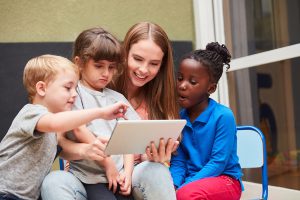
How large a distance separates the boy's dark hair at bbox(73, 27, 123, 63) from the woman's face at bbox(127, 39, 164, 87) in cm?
12

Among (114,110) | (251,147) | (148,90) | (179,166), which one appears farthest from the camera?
(251,147)

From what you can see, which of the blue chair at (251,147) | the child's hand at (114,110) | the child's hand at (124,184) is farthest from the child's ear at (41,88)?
the blue chair at (251,147)

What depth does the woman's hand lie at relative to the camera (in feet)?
3.91

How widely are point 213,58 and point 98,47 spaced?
20.2 inches

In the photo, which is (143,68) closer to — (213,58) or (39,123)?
(213,58)

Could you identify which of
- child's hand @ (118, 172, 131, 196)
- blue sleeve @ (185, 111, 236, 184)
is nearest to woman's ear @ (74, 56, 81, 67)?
child's hand @ (118, 172, 131, 196)

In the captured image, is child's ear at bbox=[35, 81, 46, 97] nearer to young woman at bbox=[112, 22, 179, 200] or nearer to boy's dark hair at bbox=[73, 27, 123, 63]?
boy's dark hair at bbox=[73, 27, 123, 63]

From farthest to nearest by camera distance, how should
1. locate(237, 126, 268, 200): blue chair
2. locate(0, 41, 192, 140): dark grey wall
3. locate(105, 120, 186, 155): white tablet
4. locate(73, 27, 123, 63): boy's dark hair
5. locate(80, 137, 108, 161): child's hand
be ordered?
locate(0, 41, 192, 140): dark grey wall → locate(237, 126, 268, 200): blue chair → locate(73, 27, 123, 63): boy's dark hair → locate(80, 137, 108, 161): child's hand → locate(105, 120, 186, 155): white tablet

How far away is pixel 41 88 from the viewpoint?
119 centimetres

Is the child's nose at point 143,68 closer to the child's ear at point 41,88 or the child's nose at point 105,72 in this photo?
the child's nose at point 105,72

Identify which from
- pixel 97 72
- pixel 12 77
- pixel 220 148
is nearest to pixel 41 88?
pixel 97 72

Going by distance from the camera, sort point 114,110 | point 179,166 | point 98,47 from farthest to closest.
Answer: point 179,166, point 98,47, point 114,110

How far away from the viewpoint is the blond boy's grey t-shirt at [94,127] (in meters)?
1.23

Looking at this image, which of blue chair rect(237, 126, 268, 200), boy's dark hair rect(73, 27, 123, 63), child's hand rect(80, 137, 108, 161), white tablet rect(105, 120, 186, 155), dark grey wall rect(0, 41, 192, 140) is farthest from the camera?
dark grey wall rect(0, 41, 192, 140)
